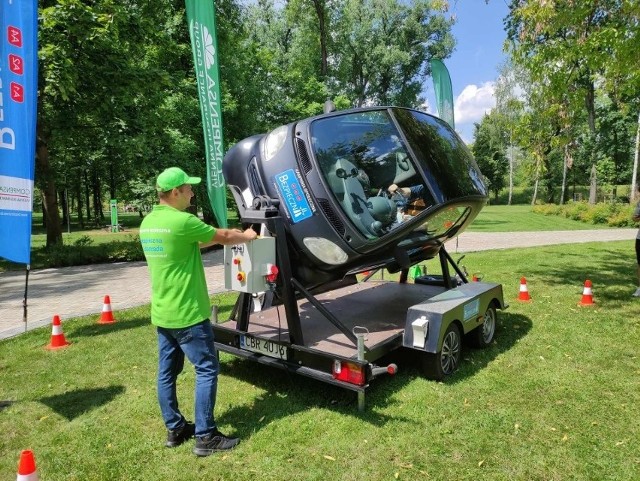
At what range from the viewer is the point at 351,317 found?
5.25 m

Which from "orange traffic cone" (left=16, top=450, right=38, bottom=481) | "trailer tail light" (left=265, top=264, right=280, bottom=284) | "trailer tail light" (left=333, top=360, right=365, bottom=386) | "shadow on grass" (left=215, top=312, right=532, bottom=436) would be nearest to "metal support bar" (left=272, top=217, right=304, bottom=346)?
"trailer tail light" (left=265, top=264, right=280, bottom=284)

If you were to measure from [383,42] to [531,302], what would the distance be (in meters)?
30.0

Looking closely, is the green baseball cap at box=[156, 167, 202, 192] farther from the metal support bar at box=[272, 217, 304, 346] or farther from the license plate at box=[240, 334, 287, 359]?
the license plate at box=[240, 334, 287, 359]

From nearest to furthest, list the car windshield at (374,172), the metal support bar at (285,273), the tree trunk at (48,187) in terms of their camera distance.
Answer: the metal support bar at (285,273) → the car windshield at (374,172) → the tree trunk at (48,187)

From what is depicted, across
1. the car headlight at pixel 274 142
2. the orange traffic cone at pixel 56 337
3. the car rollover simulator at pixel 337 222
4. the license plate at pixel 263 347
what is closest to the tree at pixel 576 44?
the car rollover simulator at pixel 337 222

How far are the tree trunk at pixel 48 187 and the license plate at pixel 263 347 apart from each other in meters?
12.1

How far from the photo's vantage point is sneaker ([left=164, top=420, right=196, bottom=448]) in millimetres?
3611

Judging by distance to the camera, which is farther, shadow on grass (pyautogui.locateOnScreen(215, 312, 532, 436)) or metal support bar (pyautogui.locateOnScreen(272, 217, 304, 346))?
metal support bar (pyautogui.locateOnScreen(272, 217, 304, 346))

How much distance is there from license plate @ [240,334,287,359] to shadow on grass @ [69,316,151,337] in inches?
116

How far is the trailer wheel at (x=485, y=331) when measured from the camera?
5.54 m

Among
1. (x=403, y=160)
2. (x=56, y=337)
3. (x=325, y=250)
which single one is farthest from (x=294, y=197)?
(x=56, y=337)

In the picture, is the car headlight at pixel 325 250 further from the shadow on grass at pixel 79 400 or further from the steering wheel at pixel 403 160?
the shadow on grass at pixel 79 400

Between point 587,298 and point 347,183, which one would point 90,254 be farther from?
point 587,298

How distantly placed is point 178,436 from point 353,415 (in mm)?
1416
